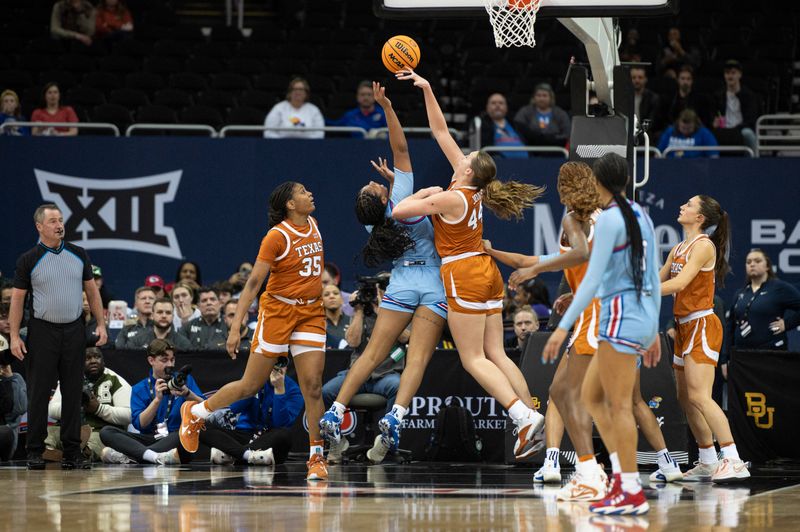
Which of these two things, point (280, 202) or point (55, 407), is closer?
point (280, 202)

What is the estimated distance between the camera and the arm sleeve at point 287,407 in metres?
11.2

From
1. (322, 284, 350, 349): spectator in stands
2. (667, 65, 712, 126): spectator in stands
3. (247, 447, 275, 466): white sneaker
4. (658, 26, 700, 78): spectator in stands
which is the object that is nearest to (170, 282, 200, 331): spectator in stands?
(322, 284, 350, 349): spectator in stands

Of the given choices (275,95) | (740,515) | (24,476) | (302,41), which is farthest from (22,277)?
(302,41)

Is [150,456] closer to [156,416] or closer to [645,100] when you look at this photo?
[156,416]

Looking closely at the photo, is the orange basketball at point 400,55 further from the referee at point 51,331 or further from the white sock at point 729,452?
the white sock at point 729,452

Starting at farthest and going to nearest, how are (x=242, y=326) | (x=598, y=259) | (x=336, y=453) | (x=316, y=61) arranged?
1. (x=316, y=61)
2. (x=242, y=326)
3. (x=336, y=453)
4. (x=598, y=259)

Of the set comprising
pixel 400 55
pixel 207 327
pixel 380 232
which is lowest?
pixel 207 327

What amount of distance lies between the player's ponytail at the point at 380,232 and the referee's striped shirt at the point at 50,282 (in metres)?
2.63

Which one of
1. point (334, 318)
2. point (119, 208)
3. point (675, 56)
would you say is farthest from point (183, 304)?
point (675, 56)

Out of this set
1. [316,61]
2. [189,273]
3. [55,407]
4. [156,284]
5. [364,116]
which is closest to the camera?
[55,407]

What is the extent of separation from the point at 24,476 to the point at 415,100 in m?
9.54

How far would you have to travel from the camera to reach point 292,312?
30.6ft

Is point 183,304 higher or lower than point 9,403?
higher

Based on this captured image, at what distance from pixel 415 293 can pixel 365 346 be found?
237 cm
